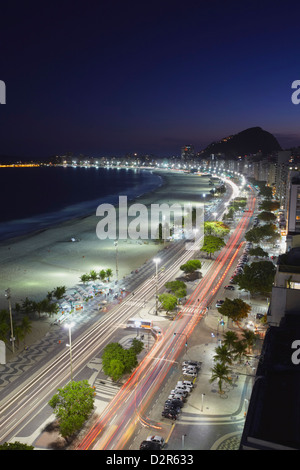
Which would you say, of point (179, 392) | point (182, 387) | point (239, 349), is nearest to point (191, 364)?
point (182, 387)

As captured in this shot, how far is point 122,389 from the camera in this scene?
29.6 meters

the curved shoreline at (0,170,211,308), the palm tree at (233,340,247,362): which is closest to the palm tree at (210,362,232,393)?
the palm tree at (233,340,247,362)

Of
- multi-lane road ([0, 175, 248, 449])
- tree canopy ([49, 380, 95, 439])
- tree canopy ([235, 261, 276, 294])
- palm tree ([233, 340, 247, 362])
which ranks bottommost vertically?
multi-lane road ([0, 175, 248, 449])

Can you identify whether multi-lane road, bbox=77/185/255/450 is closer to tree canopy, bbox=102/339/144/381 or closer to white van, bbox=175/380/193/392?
tree canopy, bbox=102/339/144/381

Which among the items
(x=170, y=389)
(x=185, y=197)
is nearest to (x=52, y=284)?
(x=170, y=389)

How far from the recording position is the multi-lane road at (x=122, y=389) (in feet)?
83.1

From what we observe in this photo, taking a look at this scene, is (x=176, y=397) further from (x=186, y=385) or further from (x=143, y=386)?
(x=143, y=386)

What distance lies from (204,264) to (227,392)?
3465 cm

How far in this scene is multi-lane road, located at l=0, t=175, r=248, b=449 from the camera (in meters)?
25.3

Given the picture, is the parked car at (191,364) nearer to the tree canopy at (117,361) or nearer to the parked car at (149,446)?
the tree canopy at (117,361)

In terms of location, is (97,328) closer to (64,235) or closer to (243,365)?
(243,365)

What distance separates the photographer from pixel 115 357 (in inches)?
1184

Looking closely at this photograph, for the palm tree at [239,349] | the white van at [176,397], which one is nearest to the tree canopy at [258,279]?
the palm tree at [239,349]

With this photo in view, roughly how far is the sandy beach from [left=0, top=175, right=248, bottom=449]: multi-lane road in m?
7.03
